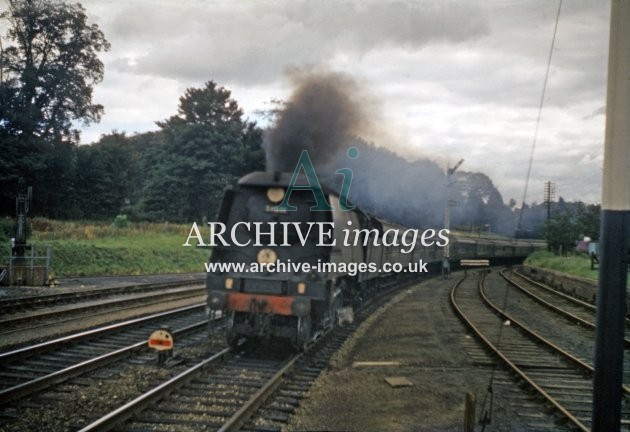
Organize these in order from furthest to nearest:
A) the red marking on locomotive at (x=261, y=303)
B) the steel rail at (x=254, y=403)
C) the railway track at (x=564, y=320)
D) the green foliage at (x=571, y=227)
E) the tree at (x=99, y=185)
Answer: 1. the tree at (x=99, y=185)
2. the green foliage at (x=571, y=227)
3. the railway track at (x=564, y=320)
4. the red marking on locomotive at (x=261, y=303)
5. the steel rail at (x=254, y=403)

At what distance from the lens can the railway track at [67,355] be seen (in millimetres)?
6460

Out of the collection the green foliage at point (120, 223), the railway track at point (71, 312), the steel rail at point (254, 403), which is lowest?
the railway track at point (71, 312)

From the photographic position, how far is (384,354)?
9094mm

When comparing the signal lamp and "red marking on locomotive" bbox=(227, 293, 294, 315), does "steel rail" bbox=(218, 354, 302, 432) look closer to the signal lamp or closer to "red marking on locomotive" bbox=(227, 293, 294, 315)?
"red marking on locomotive" bbox=(227, 293, 294, 315)

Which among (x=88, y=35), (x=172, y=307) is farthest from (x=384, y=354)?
(x=88, y=35)

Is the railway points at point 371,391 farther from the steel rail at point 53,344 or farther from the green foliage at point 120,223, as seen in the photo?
the green foliage at point 120,223

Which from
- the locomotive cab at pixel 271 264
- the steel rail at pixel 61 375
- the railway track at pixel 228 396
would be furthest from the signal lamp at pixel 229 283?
the steel rail at pixel 61 375

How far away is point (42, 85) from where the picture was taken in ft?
81.5

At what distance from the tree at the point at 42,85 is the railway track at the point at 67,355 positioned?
1718cm

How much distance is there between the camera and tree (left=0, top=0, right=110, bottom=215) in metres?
22.9

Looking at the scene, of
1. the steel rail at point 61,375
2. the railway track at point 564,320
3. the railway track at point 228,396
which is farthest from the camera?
the railway track at point 564,320

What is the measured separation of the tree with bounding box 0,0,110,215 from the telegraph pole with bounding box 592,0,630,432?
23.5m

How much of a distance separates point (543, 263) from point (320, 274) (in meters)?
28.1

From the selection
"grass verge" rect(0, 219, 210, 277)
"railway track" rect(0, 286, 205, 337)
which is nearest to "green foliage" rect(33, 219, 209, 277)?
"grass verge" rect(0, 219, 210, 277)
